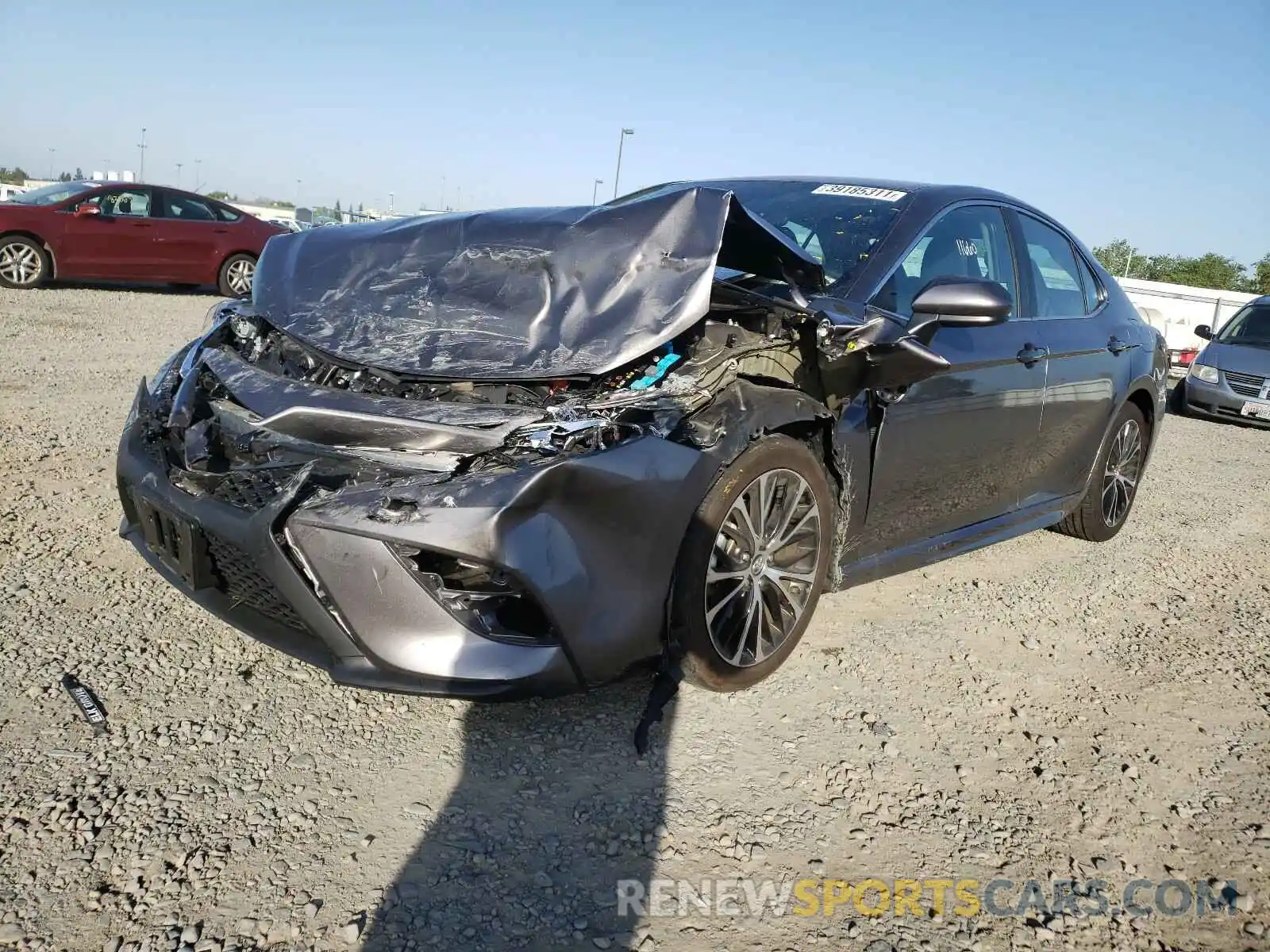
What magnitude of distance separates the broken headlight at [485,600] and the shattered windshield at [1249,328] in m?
12.1

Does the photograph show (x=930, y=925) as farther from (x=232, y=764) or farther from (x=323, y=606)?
(x=232, y=764)

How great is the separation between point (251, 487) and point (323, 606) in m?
0.41

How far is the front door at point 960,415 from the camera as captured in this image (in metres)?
3.46

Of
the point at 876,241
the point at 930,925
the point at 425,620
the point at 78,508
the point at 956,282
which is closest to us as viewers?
the point at 930,925

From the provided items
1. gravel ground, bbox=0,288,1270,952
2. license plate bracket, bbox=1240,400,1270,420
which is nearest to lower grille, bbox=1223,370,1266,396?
license plate bracket, bbox=1240,400,1270,420

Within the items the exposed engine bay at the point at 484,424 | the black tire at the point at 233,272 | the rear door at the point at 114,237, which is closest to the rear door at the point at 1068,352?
the exposed engine bay at the point at 484,424

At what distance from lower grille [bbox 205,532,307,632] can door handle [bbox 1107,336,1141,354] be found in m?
4.01

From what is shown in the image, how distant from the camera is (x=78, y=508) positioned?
4.13 m

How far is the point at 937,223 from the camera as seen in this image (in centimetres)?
379

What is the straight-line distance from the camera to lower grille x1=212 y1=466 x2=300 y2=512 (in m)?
2.44

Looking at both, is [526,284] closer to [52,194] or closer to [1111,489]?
[1111,489]

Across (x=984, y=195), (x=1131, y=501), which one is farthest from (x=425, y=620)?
(x=1131, y=501)

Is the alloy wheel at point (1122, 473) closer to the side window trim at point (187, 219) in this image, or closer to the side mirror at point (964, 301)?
the side mirror at point (964, 301)

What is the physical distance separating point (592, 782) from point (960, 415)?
2016mm
